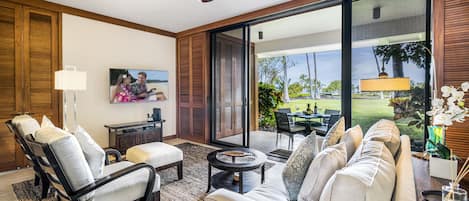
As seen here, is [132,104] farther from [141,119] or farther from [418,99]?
[418,99]

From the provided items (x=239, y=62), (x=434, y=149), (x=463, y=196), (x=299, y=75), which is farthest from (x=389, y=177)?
(x=299, y=75)

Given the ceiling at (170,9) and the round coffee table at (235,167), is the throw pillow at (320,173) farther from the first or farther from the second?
the ceiling at (170,9)

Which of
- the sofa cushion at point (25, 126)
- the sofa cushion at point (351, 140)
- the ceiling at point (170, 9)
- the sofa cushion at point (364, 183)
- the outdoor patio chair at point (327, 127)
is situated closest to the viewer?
the sofa cushion at point (364, 183)

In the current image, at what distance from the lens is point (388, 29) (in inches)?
118

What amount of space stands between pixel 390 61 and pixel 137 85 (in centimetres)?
454

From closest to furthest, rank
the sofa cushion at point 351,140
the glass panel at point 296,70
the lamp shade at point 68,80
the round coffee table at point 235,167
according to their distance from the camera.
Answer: the sofa cushion at point 351,140
the round coffee table at point 235,167
the lamp shade at point 68,80
the glass panel at point 296,70

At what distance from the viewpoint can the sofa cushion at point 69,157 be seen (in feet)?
5.27

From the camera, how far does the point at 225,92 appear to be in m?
5.17

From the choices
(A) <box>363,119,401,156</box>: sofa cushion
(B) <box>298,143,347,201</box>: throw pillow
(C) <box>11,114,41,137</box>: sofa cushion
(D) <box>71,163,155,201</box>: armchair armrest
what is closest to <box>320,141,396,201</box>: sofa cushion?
(B) <box>298,143,347,201</box>: throw pillow

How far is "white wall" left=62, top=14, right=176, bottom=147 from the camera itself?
164 inches

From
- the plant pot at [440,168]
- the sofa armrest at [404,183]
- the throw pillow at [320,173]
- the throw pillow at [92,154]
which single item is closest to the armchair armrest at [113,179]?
the throw pillow at [92,154]

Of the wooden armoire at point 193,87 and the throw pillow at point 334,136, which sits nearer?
the throw pillow at point 334,136

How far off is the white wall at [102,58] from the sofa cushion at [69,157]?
2.95m

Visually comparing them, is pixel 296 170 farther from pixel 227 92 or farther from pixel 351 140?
pixel 227 92
